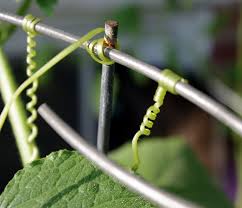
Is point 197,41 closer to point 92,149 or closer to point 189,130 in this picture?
point 189,130

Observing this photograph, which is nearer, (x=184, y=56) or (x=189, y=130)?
(x=184, y=56)

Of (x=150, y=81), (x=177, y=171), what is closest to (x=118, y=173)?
(x=177, y=171)

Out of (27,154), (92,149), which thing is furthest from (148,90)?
(92,149)

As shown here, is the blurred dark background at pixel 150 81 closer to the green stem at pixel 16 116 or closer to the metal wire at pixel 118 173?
the green stem at pixel 16 116

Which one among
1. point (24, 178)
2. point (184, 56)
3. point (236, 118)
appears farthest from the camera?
point (184, 56)

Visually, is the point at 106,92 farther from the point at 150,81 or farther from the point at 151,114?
Answer: the point at 150,81

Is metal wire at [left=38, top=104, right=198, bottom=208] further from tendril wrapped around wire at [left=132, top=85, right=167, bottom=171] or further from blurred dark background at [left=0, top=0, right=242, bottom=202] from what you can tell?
blurred dark background at [left=0, top=0, right=242, bottom=202]
